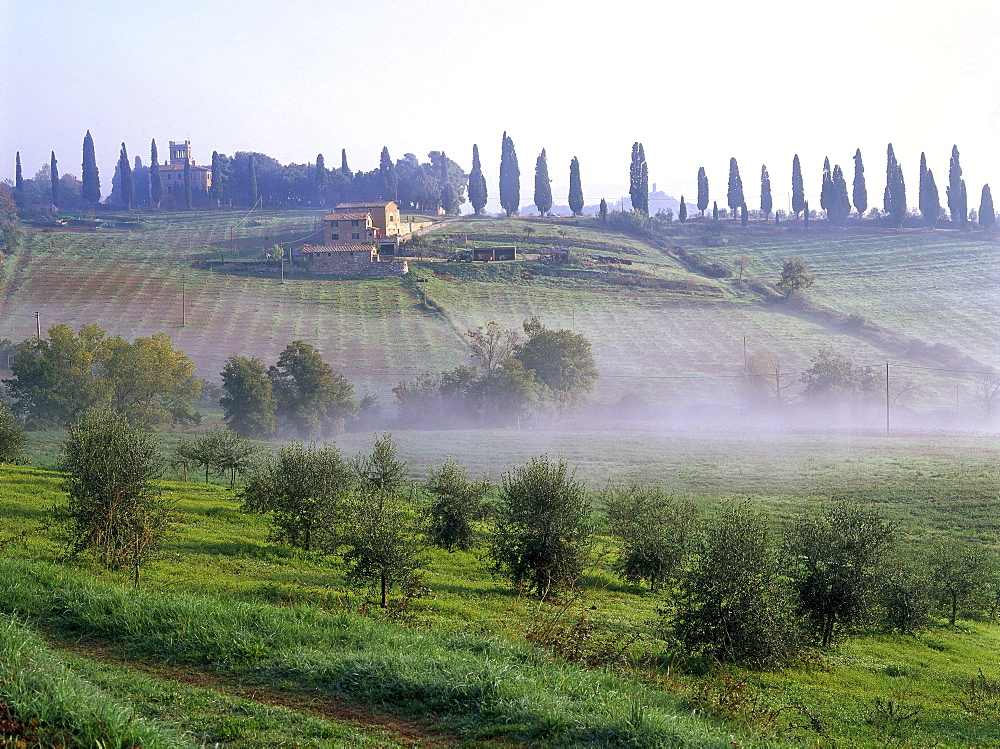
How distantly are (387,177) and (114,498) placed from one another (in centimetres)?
14282

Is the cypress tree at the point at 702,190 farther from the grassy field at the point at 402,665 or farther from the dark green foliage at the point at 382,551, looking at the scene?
the dark green foliage at the point at 382,551

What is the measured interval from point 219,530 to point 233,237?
343ft

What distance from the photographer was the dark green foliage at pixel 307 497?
80.5 feet

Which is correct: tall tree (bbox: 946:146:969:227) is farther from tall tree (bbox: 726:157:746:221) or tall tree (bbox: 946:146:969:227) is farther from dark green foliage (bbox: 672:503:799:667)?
dark green foliage (bbox: 672:503:799:667)

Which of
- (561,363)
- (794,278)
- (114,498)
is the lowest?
(561,363)

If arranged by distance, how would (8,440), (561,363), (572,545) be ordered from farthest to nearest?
1. (561,363)
2. (8,440)
3. (572,545)

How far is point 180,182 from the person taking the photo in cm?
15125

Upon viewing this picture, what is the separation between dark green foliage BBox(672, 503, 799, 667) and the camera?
53.4 feet

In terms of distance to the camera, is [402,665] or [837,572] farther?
[837,572]

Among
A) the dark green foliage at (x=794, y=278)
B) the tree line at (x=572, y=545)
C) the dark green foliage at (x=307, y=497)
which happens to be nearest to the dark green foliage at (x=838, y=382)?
the dark green foliage at (x=794, y=278)

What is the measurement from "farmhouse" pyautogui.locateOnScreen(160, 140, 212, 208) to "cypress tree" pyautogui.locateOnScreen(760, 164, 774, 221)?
102 meters

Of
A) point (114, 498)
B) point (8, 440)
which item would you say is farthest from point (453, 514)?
point (8, 440)

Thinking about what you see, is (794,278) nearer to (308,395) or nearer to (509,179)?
(509,179)

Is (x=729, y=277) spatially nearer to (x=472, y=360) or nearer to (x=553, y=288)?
(x=553, y=288)
